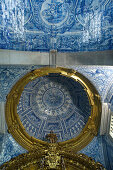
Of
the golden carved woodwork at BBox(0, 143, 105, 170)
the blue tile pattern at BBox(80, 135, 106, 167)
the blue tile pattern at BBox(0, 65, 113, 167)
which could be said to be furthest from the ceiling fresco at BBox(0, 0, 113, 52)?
the golden carved woodwork at BBox(0, 143, 105, 170)

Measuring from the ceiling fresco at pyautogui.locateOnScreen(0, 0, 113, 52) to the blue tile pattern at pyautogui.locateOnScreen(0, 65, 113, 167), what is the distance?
0.94 metres

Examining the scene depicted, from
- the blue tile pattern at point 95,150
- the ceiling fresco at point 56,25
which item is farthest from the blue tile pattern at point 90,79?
the ceiling fresco at point 56,25

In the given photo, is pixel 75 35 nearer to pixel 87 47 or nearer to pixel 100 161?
pixel 87 47

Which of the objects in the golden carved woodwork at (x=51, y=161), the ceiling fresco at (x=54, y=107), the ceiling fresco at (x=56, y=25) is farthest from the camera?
the ceiling fresco at (x=54, y=107)

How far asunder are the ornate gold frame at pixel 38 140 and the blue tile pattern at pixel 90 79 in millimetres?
190

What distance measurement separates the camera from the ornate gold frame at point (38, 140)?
8.50m

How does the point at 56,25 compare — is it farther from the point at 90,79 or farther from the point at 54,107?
the point at 54,107

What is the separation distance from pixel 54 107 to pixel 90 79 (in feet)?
8.05

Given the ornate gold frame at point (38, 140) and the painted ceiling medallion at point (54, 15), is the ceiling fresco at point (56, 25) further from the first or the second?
the ornate gold frame at point (38, 140)

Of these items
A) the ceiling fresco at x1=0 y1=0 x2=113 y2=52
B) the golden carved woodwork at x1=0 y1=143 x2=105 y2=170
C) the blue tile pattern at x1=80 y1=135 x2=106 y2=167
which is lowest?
the golden carved woodwork at x1=0 y1=143 x2=105 y2=170

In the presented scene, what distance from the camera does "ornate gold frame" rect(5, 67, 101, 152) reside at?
27.9ft

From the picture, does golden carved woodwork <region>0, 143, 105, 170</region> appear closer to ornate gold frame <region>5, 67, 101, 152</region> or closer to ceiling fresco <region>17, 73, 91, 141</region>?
ornate gold frame <region>5, 67, 101, 152</region>

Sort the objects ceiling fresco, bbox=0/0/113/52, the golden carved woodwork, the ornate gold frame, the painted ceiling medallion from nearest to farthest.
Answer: ceiling fresco, bbox=0/0/113/52, the painted ceiling medallion, the golden carved woodwork, the ornate gold frame

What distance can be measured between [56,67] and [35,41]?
1.33 meters
